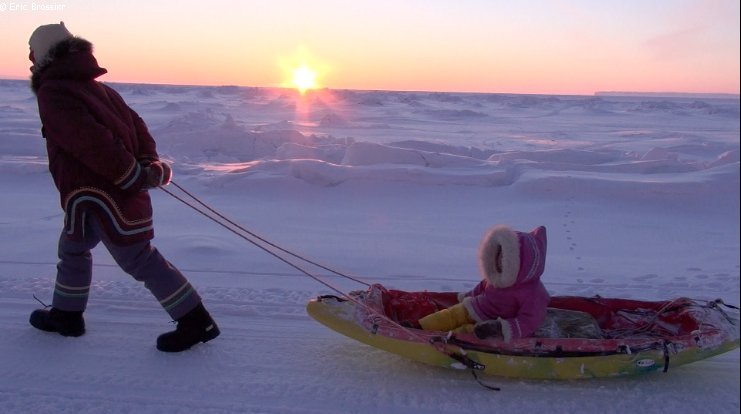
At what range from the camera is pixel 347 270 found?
4941mm

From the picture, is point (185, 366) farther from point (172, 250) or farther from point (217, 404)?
point (172, 250)

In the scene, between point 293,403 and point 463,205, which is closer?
point 293,403

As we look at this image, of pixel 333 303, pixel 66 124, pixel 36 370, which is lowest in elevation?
pixel 36 370

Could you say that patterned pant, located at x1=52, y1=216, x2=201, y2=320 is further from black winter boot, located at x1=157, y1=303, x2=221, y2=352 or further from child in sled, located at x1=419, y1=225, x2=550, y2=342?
child in sled, located at x1=419, y1=225, x2=550, y2=342

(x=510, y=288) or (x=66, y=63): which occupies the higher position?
(x=66, y=63)

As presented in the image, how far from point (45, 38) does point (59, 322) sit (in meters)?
1.41

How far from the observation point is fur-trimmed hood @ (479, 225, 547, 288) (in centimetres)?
305

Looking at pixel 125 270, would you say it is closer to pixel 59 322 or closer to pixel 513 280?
pixel 59 322

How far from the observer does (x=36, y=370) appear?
3004 millimetres

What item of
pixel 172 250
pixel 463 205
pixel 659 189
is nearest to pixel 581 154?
pixel 659 189

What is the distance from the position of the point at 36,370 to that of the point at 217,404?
93cm

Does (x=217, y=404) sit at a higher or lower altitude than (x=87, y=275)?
lower

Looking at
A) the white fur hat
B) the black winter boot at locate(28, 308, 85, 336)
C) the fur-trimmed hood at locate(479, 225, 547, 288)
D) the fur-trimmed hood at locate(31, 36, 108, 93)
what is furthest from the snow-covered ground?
the white fur hat

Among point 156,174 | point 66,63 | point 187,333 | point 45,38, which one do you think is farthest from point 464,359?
point 45,38
